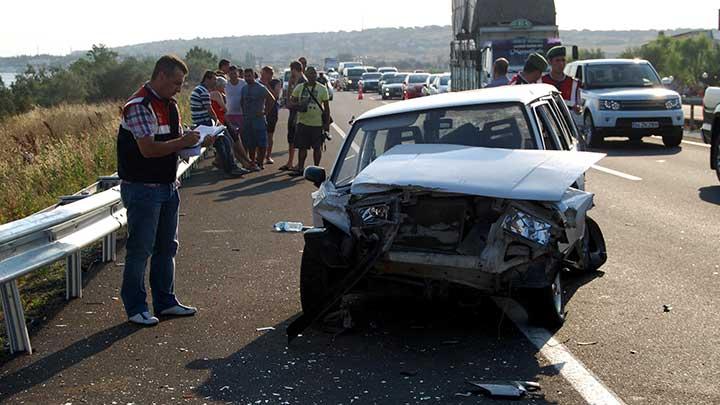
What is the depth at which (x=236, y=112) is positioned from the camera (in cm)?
1908

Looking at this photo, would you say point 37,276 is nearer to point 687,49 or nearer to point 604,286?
point 604,286

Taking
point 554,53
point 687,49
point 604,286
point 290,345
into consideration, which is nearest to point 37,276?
point 290,345

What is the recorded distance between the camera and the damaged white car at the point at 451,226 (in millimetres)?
6613

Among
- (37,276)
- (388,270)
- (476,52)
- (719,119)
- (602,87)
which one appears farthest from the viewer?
(476,52)

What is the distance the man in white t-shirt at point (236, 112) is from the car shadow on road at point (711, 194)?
8.11 m

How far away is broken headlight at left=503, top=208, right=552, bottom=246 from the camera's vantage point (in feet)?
21.6

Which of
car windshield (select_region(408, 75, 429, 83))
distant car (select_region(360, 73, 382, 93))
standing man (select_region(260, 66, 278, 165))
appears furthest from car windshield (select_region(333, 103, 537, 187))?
distant car (select_region(360, 73, 382, 93))

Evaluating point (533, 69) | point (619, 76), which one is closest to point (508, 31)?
point (619, 76)

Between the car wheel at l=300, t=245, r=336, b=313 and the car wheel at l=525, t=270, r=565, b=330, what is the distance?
1409 millimetres

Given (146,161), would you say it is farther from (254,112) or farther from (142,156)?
(254,112)

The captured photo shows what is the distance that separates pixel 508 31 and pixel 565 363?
26.2 meters

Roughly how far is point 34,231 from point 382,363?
253 centimetres

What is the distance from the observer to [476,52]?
107 feet

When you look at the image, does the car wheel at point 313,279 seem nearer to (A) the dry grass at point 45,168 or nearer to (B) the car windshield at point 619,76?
(A) the dry grass at point 45,168
